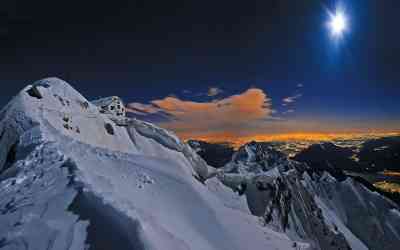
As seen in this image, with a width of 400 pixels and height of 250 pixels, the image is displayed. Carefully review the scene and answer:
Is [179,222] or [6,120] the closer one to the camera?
[179,222]

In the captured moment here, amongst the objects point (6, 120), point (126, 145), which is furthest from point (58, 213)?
point (126, 145)

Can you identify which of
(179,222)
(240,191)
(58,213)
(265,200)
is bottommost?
(265,200)

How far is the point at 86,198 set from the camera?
34.3 ft

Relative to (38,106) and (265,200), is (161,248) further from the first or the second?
(265,200)

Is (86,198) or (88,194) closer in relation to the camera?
(86,198)

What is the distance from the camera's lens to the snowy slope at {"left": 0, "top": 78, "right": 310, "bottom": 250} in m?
8.62

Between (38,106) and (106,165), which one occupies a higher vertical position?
(38,106)

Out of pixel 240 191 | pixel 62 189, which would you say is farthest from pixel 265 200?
pixel 62 189

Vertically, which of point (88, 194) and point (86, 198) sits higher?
point (88, 194)

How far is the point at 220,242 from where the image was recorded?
48.9 ft

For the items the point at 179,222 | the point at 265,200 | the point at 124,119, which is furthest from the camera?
the point at 265,200

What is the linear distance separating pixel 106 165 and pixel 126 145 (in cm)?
2074

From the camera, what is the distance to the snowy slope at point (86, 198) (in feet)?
28.3

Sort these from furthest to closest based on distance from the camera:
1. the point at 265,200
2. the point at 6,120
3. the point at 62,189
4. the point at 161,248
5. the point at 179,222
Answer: the point at 265,200 → the point at 6,120 → the point at 179,222 → the point at 62,189 → the point at 161,248
